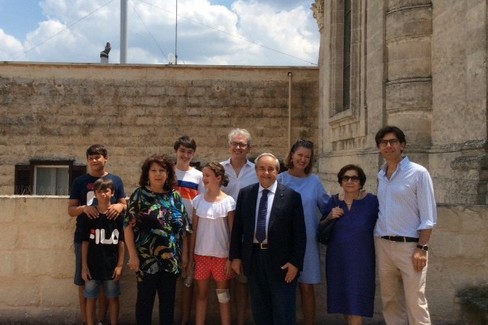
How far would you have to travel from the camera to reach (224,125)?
1591 centimetres

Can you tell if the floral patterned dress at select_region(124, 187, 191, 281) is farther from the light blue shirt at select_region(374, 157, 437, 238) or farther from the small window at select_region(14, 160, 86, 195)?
the small window at select_region(14, 160, 86, 195)

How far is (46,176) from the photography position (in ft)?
53.4

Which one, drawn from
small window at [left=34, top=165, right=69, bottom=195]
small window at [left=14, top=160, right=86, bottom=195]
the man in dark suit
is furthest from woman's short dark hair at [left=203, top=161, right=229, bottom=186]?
small window at [left=34, top=165, right=69, bottom=195]

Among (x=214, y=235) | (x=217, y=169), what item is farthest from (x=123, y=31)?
(x=214, y=235)

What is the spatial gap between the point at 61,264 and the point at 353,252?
2.76 m

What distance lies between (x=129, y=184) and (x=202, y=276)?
1166 cm

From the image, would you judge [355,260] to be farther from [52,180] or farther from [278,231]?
[52,180]

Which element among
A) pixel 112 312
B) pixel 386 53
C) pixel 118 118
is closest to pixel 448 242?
pixel 112 312

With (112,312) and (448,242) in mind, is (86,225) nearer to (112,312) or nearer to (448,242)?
(112,312)

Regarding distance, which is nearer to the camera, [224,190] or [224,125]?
[224,190]

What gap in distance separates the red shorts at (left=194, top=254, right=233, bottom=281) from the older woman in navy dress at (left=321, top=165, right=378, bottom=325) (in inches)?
34.8

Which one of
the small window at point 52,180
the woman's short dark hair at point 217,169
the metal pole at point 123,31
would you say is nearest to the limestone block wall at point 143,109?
the small window at point 52,180

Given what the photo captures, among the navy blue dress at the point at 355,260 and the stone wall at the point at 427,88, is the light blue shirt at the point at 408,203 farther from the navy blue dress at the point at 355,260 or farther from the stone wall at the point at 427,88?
the stone wall at the point at 427,88

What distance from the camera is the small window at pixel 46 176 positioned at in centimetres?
1584
